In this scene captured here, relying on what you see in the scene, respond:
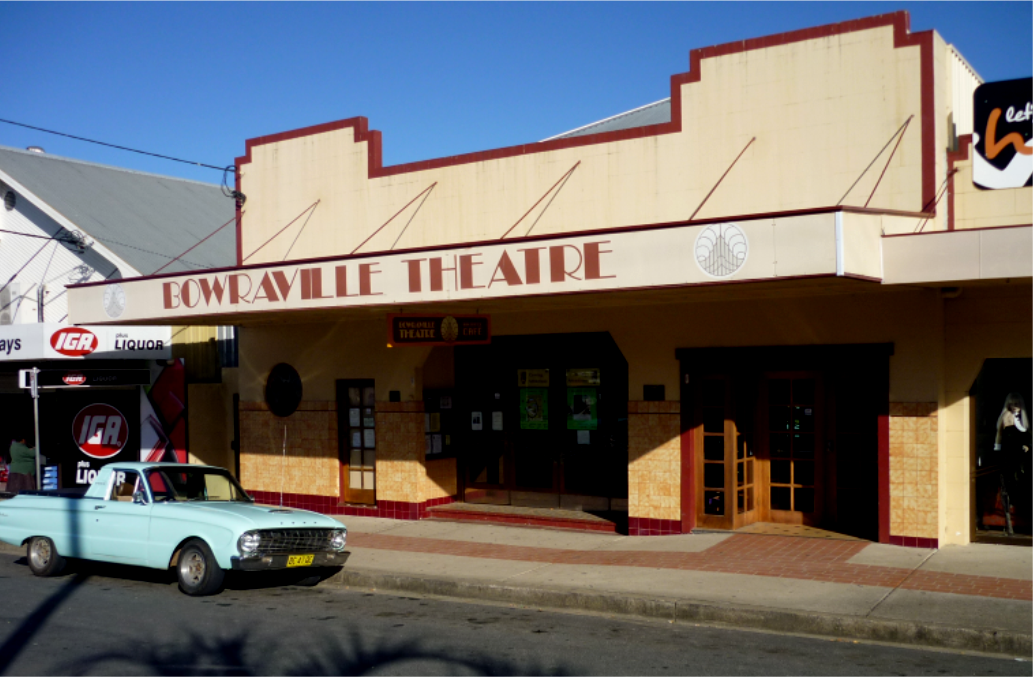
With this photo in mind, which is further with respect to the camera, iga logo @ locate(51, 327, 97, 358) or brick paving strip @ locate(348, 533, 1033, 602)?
iga logo @ locate(51, 327, 97, 358)

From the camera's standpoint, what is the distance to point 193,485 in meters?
12.8

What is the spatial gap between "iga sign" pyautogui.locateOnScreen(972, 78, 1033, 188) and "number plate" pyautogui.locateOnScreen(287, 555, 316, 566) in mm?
9009

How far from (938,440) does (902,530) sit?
121 cm

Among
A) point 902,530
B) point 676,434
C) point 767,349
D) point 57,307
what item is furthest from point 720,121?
point 57,307

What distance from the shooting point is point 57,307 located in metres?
23.0

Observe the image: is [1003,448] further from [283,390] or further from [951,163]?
[283,390]

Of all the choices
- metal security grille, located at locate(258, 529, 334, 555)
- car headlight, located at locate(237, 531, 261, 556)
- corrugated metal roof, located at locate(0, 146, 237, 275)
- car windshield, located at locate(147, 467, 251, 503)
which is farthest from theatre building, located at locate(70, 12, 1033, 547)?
corrugated metal roof, located at locate(0, 146, 237, 275)

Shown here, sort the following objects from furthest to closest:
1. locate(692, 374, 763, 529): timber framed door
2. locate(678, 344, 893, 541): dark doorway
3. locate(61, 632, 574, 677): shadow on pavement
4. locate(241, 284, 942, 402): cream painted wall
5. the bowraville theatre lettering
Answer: locate(692, 374, 763, 529): timber framed door < locate(678, 344, 893, 541): dark doorway < locate(241, 284, 942, 402): cream painted wall < the bowraville theatre lettering < locate(61, 632, 574, 677): shadow on pavement

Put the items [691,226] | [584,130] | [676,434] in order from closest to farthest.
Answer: [691,226]
[676,434]
[584,130]

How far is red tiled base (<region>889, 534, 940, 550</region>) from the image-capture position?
12.6m

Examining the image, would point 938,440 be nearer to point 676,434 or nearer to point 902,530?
point 902,530

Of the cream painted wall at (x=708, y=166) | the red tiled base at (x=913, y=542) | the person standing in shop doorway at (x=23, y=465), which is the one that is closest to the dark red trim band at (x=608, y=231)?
the cream painted wall at (x=708, y=166)

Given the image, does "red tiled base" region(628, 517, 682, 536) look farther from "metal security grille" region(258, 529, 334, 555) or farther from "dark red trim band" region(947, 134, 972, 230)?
"dark red trim band" region(947, 134, 972, 230)

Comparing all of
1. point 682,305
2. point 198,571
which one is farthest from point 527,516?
point 198,571
